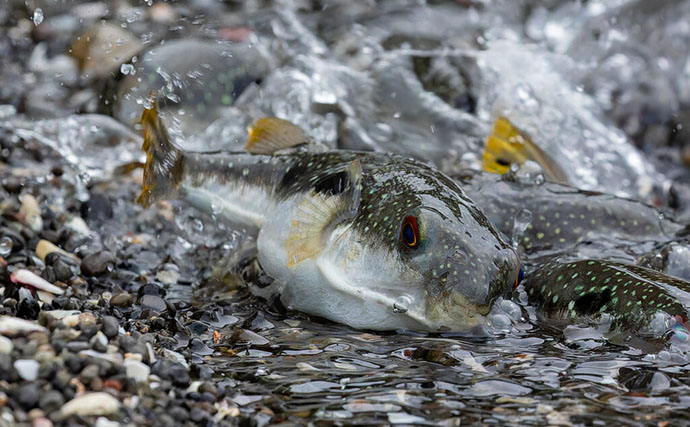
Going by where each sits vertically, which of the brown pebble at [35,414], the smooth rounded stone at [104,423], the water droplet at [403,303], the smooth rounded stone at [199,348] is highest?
the water droplet at [403,303]

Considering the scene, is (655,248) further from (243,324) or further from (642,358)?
(243,324)

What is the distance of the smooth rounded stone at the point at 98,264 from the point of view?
525 centimetres

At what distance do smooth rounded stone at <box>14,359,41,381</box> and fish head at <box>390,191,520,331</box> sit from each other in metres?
1.85

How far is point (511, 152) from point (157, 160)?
3.35m

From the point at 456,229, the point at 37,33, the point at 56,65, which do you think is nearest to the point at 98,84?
the point at 56,65

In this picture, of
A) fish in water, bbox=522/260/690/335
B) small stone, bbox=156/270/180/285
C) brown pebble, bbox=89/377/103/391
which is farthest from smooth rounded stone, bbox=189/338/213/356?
fish in water, bbox=522/260/690/335

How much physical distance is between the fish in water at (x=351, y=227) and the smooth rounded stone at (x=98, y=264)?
44 cm

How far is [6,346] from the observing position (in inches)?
Answer: 127

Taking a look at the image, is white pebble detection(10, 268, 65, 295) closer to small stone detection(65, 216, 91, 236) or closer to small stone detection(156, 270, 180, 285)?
small stone detection(156, 270, 180, 285)

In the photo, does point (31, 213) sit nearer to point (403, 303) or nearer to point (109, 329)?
point (109, 329)

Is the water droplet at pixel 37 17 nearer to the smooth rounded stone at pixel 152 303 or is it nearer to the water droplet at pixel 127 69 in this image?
the water droplet at pixel 127 69

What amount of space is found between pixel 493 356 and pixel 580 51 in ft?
27.4

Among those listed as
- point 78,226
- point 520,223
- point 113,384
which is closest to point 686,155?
point 520,223

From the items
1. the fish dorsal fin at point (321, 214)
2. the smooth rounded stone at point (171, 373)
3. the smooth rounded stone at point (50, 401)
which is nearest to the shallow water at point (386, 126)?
the smooth rounded stone at point (171, 373)
